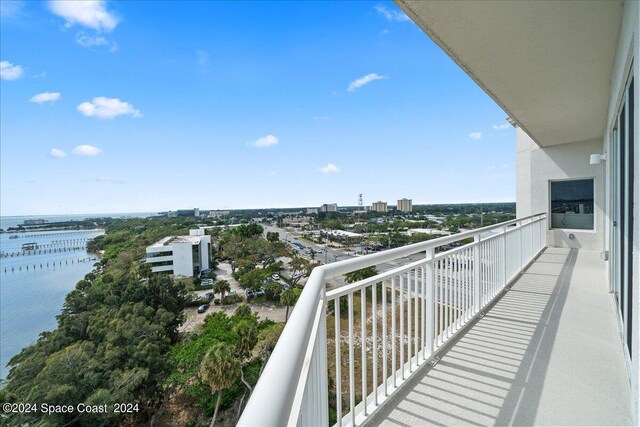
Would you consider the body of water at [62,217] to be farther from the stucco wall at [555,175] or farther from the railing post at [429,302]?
the railing post at [429,302]

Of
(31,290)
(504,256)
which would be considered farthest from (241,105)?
(31,290)

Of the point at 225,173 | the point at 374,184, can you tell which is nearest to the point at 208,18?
the point at 225,173

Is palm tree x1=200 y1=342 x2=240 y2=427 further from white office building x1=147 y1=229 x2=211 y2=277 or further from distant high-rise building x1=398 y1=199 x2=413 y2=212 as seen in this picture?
white office building x1=147 y1=229 x2=211 y2=277

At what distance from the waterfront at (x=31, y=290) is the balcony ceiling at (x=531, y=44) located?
2461cm

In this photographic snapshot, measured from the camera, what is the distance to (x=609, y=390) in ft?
6.30

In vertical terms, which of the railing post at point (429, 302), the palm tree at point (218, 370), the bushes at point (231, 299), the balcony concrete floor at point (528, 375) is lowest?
the bushes at point (231, 299)

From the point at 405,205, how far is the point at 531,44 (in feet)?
79.8

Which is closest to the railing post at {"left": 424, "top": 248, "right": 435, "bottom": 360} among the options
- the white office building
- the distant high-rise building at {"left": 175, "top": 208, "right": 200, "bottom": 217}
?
the white office building

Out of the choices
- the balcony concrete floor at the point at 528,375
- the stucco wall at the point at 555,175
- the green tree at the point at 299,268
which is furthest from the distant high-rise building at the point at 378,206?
the balcony concrete floor at the point at 528,375

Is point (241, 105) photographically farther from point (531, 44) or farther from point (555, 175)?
point (531, 44)

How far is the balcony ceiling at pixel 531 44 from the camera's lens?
7.37 feet

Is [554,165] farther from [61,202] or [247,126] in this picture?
[61,202]

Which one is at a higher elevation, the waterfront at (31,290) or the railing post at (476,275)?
the railing post at (476,275)

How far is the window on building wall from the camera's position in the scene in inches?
283
